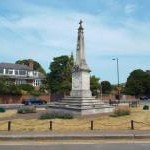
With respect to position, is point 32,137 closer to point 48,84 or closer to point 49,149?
point 49,149

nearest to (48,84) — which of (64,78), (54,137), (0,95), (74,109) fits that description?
(64,78)

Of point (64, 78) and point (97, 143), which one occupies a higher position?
point (64, 78)

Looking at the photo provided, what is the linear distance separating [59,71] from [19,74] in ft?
66.9

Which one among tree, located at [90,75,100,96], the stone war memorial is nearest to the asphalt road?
the stone war memorial

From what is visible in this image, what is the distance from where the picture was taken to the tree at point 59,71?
299 feet

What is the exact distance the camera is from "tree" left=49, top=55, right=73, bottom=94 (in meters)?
91.2

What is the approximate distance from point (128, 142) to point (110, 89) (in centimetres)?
10591

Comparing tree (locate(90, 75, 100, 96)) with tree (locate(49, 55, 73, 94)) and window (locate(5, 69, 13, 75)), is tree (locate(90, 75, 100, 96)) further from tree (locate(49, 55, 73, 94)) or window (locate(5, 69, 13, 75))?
window (locate(5, 69, 13, 75))

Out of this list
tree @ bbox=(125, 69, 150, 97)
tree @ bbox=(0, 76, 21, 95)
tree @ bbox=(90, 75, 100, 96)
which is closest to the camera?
tree @ bbox=(0, 76, 21, 95)

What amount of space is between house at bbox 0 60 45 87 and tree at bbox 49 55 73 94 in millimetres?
15445

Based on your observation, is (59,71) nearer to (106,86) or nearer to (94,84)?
(94,84)

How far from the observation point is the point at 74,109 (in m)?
37.8

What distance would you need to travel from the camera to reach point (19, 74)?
10919 cm

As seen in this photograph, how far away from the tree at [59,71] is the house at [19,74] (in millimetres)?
15445
